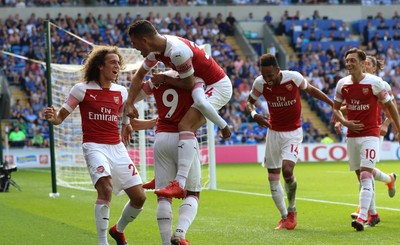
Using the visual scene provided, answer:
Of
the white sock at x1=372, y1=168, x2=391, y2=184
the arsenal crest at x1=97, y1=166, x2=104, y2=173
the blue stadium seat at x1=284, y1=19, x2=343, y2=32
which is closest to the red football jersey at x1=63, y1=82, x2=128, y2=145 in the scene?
the arsenal crest at x1=97, y1=166, x2=104, y2=173

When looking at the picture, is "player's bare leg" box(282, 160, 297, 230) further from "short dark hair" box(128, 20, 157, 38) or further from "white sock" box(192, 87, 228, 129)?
"short dark hair" box(128, 20, 157, 38)

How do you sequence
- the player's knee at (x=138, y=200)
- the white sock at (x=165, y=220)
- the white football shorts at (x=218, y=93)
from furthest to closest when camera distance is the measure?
the player's knee at (x=138, y=200) → the white football shorts at (x=218, y=93) → the white sock at (x=165, y=220)

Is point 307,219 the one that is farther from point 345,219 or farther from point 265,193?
point 265,193

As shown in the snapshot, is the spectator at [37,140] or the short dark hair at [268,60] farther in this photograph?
the spectator at [37,140]

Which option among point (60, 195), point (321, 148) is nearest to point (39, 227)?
point (60, 195)

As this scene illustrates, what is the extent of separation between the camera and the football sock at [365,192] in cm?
1149

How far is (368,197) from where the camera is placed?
11.7 m

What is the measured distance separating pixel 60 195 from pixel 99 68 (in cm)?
992

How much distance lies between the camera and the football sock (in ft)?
37.7

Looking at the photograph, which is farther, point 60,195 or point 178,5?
point 178,5

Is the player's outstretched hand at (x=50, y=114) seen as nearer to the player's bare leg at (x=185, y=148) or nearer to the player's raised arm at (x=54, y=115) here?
the player's raised arm at (x=54, y=115)

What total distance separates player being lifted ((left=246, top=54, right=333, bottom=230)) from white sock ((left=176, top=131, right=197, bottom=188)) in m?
3.40

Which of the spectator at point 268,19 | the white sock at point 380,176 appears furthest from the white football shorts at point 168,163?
the spectator at point 268,19

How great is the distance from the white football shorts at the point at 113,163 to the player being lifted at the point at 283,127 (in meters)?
2.78
